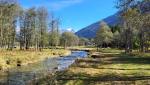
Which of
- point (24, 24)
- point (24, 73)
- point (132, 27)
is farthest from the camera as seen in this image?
point (24, 24)

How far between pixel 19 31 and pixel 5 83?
123 meters

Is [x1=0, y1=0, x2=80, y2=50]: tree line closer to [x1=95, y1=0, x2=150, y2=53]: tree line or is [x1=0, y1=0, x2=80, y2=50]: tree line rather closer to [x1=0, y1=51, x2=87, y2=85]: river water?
[x1=95, y1=0, x2=150, y2=53]: tree line

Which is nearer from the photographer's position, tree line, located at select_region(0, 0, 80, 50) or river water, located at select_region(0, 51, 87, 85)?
river water, located at select_region(0, 51, 87, 85)

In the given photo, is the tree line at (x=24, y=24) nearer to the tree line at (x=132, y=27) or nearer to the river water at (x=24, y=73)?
the tree line at (x=132, y=27)

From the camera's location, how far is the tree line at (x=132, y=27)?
3462cm

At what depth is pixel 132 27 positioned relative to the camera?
9819 centimetres

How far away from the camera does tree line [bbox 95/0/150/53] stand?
34.6m

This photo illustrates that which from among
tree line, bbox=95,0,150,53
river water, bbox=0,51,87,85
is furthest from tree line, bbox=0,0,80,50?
river water, bbox=0,51,87,85

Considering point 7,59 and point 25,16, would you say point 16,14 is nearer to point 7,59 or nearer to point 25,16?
point 25,16

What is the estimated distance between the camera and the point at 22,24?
148m

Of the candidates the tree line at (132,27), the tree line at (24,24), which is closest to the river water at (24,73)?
the tree line at (132,27)

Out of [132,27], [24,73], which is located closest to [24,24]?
[132,27]

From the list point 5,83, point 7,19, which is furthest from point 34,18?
point 5,83

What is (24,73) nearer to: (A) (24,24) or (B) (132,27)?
(B) (132,27)
